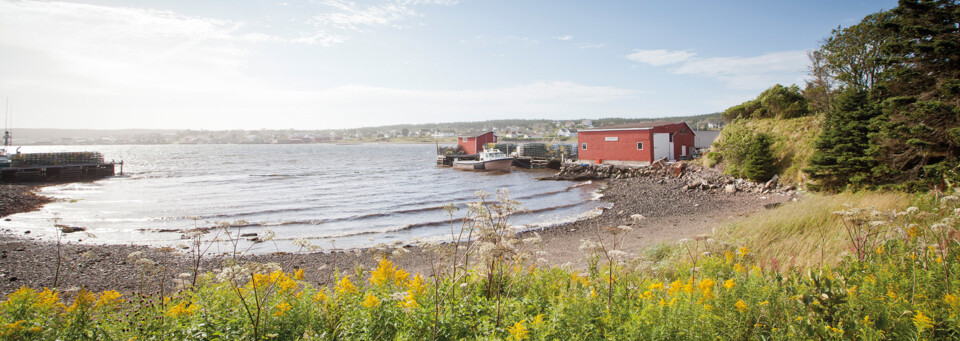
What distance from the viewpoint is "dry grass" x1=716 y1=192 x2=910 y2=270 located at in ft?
22.2

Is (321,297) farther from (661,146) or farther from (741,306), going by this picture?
(661,146)

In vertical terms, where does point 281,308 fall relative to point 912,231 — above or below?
below

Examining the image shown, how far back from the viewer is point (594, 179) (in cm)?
3675

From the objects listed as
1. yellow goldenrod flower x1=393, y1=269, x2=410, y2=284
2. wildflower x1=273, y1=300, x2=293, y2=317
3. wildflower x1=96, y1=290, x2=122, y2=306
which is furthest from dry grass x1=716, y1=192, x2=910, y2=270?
wildflower x1=96, y1=290, x2=122, y2=306

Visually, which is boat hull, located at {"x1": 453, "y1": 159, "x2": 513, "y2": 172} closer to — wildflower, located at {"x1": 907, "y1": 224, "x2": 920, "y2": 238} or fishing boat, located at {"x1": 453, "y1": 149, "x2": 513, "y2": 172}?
fishing boat, located at {"x1": 453, "y1": 149, "x2": 513, "y2": 172}

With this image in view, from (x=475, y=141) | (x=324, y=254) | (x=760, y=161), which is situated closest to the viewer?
(x=324, y=254)

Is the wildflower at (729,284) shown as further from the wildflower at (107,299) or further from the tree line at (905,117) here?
the tree line at (905,117)

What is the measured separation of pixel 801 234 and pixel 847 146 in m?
9.78

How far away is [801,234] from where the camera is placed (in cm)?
820

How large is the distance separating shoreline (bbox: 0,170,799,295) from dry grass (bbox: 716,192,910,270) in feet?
7.48

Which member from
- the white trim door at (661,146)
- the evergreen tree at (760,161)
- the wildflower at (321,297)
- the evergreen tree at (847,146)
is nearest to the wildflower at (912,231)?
the wildflower at (321,297)

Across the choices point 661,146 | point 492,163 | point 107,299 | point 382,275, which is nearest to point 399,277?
point 382,275

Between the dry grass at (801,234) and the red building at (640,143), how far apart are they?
90.4ft

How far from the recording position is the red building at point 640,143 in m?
36.5
